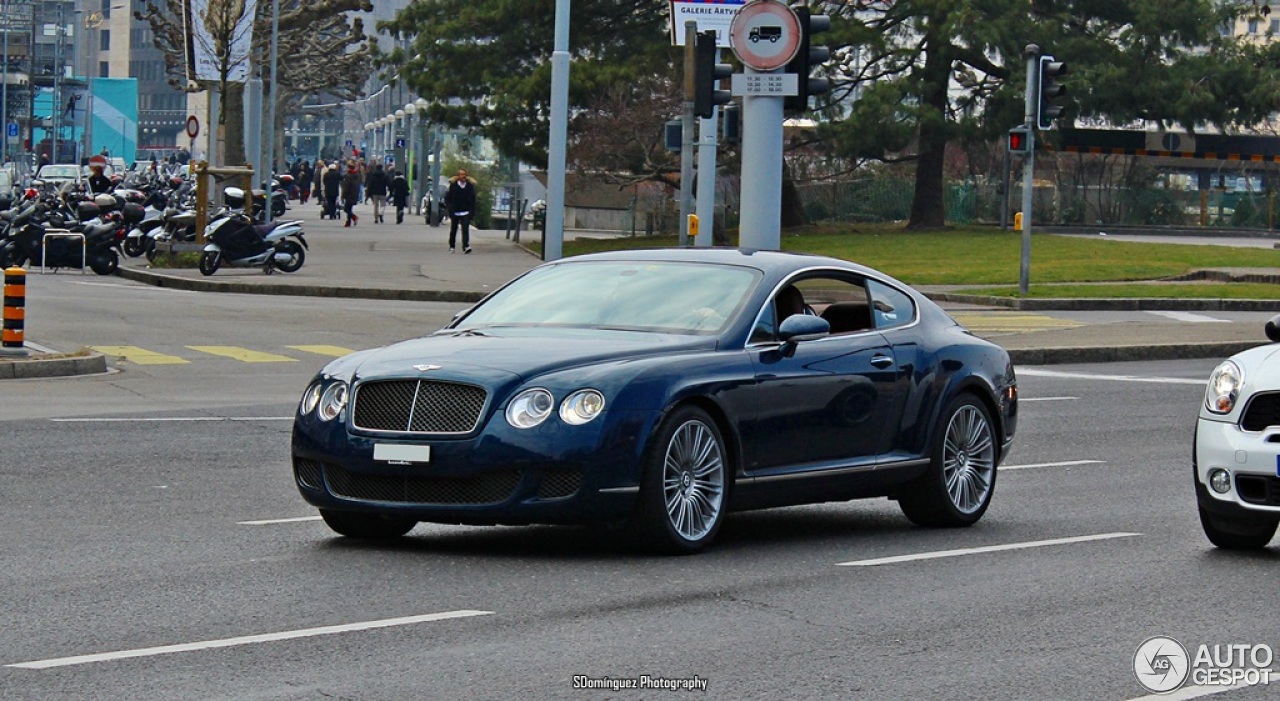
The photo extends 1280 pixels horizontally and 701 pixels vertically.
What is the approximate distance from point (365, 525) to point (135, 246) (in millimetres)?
32567

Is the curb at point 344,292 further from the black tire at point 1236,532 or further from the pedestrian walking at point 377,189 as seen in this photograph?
the pedestrian walking at point 377,189

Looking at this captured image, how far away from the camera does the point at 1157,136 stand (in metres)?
62.8

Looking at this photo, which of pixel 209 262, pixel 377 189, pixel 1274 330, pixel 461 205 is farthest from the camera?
pixel 377 189

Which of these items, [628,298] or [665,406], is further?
[628,298]

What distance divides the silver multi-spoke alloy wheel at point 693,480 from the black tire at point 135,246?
32898mm

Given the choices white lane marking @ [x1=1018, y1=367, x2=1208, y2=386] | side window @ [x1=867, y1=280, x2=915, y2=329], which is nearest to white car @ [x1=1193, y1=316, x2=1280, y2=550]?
side window @ [x1=867, y1=280, x2=915, y2=329]

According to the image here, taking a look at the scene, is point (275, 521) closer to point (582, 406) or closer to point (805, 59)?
point (582, 406)

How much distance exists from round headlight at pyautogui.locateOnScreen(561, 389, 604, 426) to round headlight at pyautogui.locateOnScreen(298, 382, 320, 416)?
1221mm

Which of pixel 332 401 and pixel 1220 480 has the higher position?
pixel 332 401

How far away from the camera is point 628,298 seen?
10.4 m

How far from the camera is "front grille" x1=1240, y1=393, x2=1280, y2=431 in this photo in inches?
373

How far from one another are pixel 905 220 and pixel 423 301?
2919 centimetres

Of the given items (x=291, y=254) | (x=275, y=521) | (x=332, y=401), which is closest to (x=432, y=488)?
(x=332, y=401)

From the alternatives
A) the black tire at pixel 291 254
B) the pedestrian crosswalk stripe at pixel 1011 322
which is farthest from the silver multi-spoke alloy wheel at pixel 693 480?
the black tire at pixel 291 254
